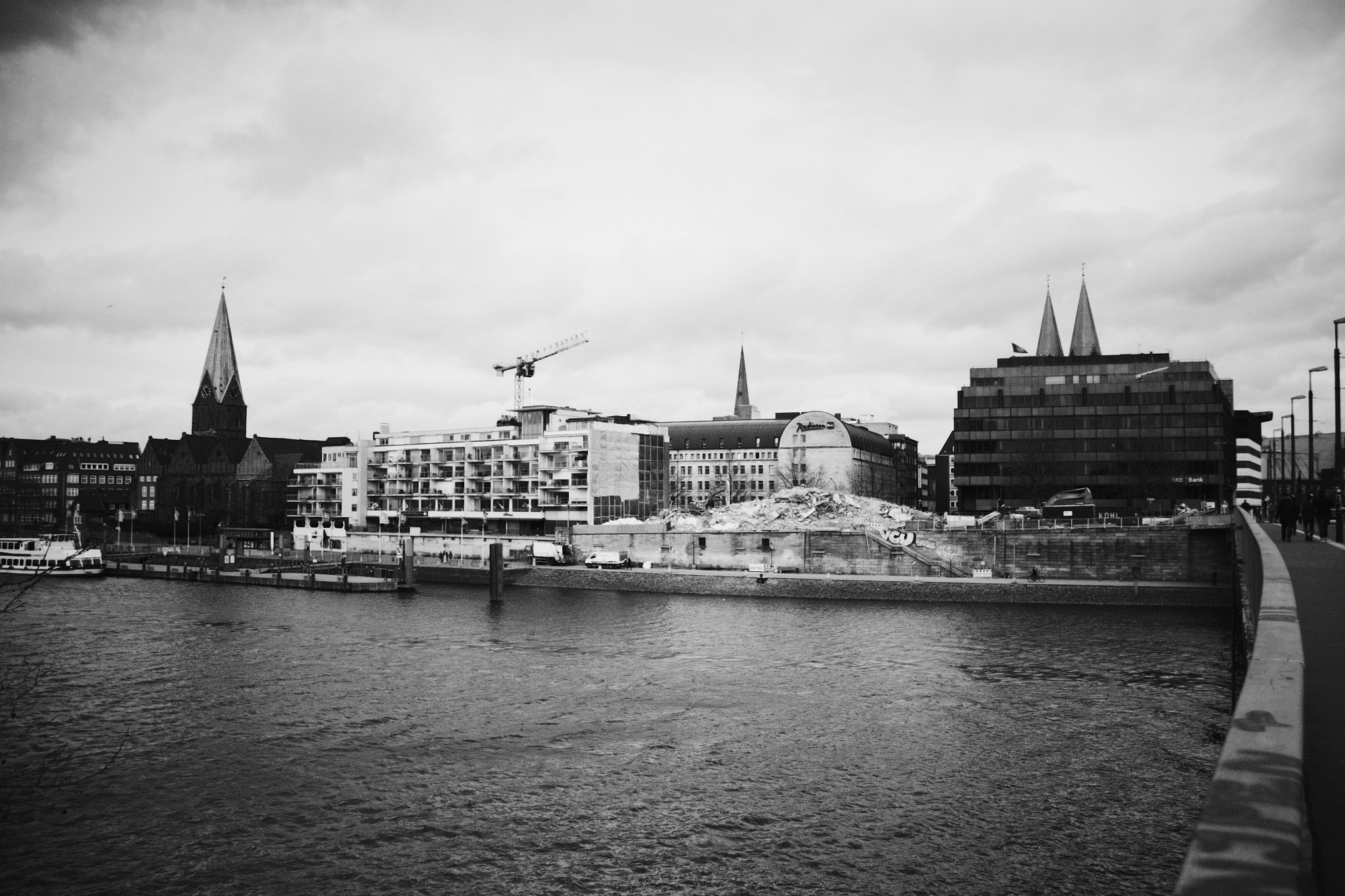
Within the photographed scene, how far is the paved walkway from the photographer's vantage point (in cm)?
554

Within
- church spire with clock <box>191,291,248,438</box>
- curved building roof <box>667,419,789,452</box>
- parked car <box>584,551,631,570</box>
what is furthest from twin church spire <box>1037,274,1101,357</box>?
church spire with clock <box>191,291,248,438</box>

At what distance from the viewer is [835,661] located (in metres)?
44.6

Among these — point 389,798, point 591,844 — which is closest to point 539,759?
point 389,798

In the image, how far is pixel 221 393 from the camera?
556 ft

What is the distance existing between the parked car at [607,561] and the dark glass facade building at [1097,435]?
36.2 meters

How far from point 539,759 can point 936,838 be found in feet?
37.1

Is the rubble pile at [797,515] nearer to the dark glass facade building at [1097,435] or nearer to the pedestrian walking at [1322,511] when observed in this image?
the dark glass facade building at [1097,435]

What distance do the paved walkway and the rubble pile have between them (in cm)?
6268

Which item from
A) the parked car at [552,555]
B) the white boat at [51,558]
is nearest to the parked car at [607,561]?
the parked car at [552,555]

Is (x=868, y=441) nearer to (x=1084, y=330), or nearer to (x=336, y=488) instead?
(x=1084, y=330)

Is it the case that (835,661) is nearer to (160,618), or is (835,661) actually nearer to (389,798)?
(389,798)

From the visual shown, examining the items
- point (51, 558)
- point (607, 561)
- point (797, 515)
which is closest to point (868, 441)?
point (797, 515)

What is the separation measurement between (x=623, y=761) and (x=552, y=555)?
6240cm

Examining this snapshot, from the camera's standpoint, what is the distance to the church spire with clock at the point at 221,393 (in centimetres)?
16850
